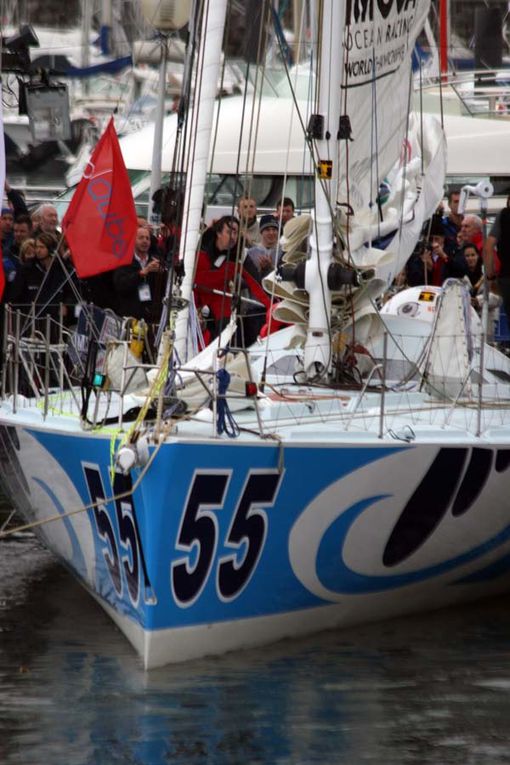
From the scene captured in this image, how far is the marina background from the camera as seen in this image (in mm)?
6188

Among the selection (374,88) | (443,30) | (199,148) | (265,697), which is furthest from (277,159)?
(265,697)

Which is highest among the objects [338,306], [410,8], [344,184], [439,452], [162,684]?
[410,8]

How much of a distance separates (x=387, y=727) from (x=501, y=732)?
0.46 meters

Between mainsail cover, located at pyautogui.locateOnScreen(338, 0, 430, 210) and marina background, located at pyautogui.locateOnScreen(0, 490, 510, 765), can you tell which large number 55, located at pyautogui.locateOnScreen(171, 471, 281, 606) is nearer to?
marina background, located at pyautogui.locateOnScreen(0, 490, 510, 765)

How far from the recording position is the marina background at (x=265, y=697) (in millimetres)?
6188

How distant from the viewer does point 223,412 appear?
23.3ft

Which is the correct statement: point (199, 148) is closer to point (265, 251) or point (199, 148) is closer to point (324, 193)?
point (324, 193)

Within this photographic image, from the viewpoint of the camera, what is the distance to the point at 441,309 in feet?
28.7

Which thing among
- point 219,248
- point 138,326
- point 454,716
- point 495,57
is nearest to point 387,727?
point 454,716

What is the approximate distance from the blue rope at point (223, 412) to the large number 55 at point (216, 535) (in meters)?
0.21

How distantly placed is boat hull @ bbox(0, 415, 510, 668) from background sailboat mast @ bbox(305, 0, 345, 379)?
A: 1.27 meters

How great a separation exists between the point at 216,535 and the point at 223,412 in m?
0.56

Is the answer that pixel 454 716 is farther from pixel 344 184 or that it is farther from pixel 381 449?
pixel 344 184

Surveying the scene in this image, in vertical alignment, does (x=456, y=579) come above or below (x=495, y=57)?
below
